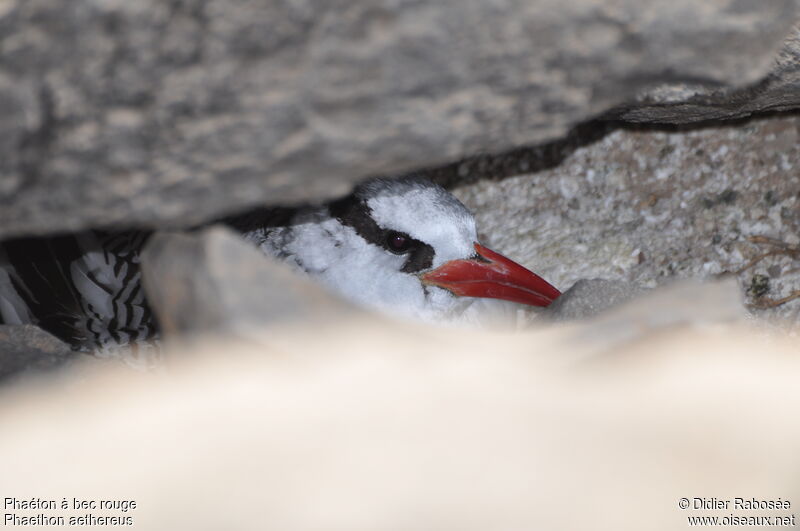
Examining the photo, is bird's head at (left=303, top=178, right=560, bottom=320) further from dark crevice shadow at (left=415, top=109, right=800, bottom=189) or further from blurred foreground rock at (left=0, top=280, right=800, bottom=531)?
blurred foreground rock at (left=0, top=280, right=800, bottom=531)

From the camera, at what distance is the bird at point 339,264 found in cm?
238

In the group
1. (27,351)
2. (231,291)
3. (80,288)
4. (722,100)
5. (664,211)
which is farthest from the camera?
(664,211)

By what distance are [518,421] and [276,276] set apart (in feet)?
1.62

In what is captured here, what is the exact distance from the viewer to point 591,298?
2150mm

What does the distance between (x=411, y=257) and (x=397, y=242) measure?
64mm

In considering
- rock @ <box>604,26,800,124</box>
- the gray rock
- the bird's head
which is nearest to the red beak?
the bird's head

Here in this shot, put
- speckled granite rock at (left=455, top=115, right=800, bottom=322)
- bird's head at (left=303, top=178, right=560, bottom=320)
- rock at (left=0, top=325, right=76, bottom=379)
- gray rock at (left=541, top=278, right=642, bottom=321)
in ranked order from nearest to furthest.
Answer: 1. rock at (left=0, top=325, right=76, bottom=379)
2. gray rock at (left=541, top=278, right=642, bottom=321)
3. bird's head at (left=303, top=178, right=560, bottom=320)
4. speckled granite rock at (left=455, top=115, right=800, bottom=322)

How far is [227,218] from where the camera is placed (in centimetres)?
246

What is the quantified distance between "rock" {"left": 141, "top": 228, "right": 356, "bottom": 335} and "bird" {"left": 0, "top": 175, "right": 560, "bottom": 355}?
86cm

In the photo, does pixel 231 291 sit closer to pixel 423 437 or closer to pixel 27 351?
pixel 423 437

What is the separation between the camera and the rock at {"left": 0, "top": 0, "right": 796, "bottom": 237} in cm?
128

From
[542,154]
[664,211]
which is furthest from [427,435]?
[542,154]

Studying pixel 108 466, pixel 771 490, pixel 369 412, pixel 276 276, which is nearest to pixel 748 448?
pixel 771 490

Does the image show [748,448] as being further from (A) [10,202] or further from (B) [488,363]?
(A) [10,202]
